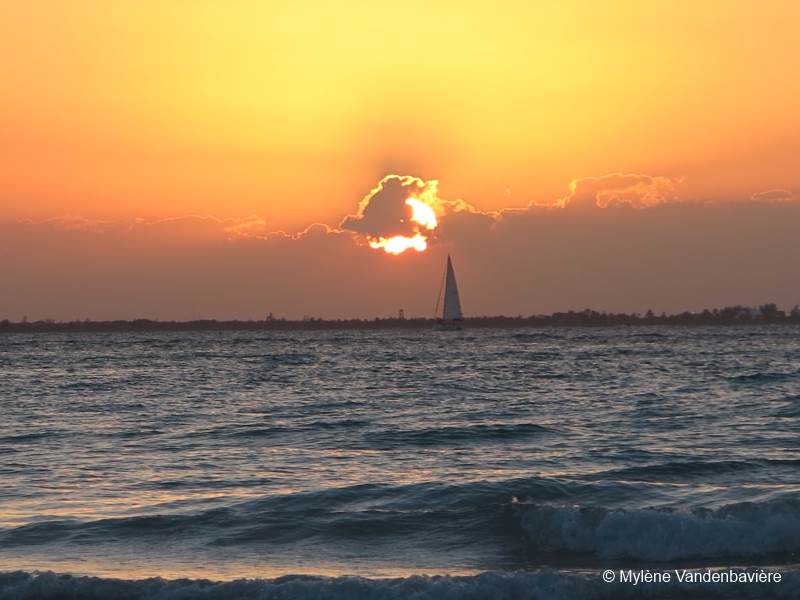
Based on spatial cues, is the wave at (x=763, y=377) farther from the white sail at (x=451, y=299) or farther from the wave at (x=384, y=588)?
the white sail at (x=451, y=299)

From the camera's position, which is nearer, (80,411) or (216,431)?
(216,431)

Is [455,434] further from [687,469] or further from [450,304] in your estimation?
[450,304]

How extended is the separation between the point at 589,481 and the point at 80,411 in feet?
82.3

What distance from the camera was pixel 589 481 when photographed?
22.4m

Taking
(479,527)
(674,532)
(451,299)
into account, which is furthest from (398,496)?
(451,299)

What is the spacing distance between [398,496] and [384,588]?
6768 mm

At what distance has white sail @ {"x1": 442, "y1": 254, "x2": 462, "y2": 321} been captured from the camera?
521 feet

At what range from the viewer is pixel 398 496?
21.4m

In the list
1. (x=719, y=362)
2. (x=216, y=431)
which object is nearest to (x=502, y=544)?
(x=216, y=431)

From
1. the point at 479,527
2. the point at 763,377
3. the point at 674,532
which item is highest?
the point at 763,377

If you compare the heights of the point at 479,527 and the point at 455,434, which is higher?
the point at 455,434

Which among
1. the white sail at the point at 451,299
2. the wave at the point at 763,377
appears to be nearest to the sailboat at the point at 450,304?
the white sail at the point at 451,299

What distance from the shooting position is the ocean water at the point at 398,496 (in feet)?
51.0

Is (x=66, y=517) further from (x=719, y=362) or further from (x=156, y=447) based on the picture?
(x=719, y=362)
